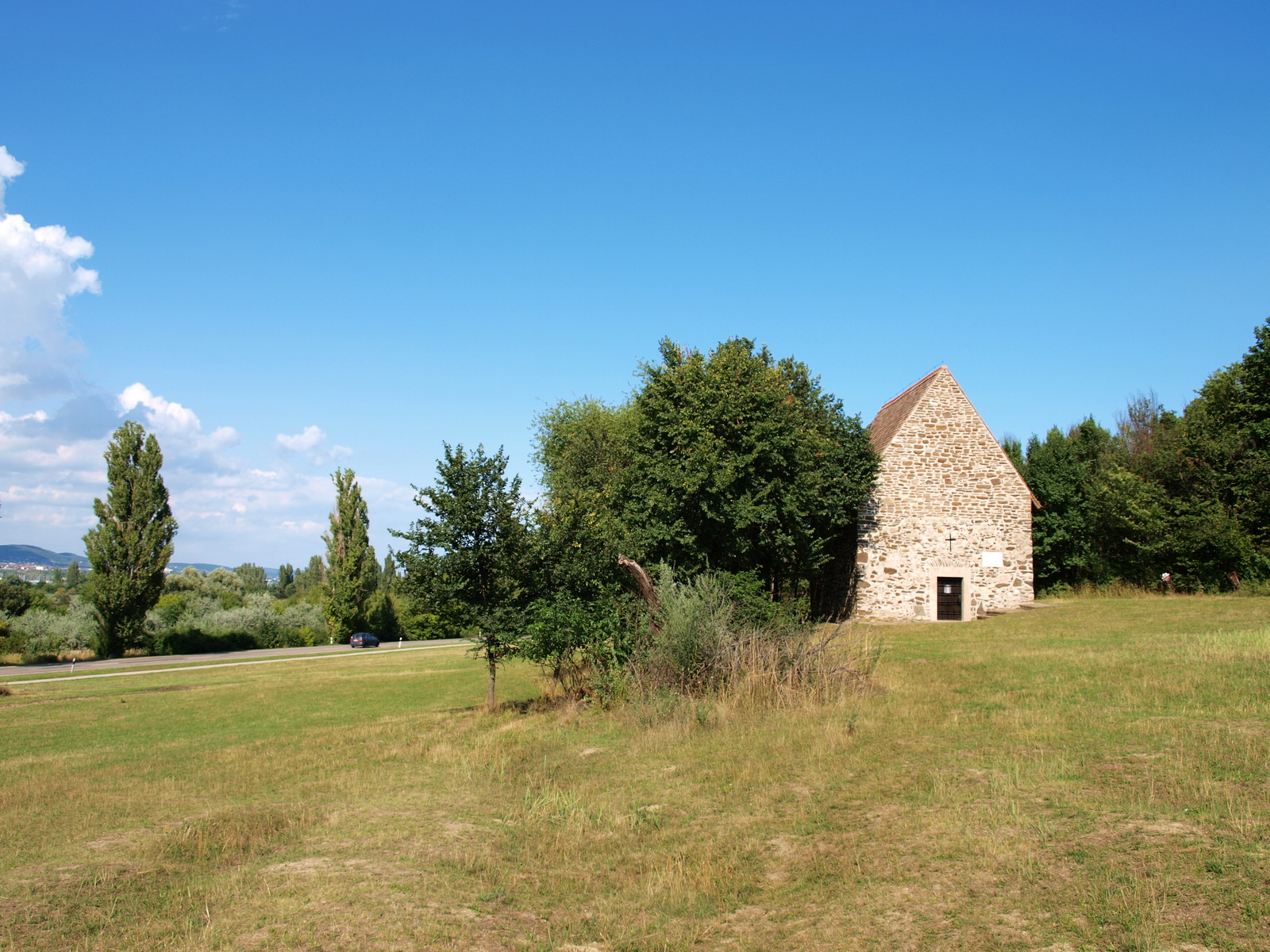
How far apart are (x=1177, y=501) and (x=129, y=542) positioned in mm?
50131

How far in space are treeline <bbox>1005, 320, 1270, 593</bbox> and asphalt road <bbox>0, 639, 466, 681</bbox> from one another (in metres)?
38.8

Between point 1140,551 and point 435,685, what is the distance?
26537mm

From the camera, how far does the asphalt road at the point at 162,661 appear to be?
34.4 meters

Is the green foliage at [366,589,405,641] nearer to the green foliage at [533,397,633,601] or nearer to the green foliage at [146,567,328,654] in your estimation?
the green foliage at [146,567,328,654]

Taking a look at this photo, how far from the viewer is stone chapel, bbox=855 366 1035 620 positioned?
2739 centimetres

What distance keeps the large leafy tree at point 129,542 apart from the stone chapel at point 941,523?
3841 cm

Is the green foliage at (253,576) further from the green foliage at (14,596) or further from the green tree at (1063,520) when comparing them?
the green tree at (1063,520)

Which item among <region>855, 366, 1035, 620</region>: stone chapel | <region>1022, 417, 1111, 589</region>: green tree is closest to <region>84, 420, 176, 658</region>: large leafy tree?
<region>855, 366, 1035, 620</region>: stone chapel

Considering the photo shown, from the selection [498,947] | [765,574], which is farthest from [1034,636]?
[498,947]

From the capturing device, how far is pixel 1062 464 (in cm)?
3447

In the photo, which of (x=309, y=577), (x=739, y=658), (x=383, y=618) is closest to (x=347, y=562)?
(x=383, y=618)

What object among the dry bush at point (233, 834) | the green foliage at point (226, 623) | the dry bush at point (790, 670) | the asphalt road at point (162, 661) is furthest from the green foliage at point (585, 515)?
the green foliage at point (226, 623)

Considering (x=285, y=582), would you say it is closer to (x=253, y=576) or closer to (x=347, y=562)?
(x=253, y=576)

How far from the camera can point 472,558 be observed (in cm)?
1631
